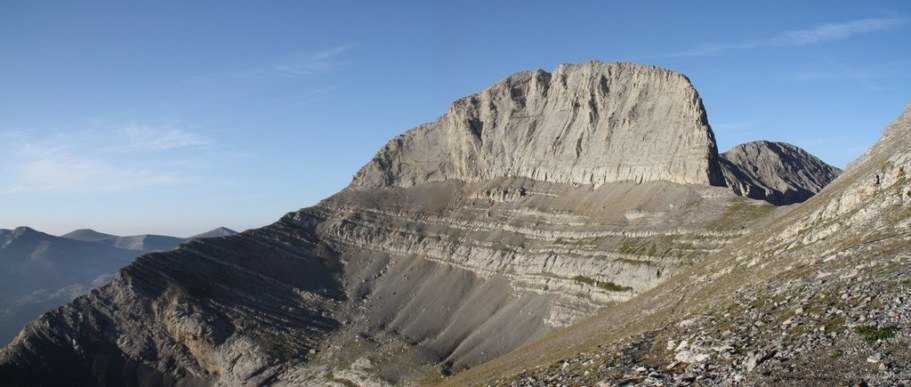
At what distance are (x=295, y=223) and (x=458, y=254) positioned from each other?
1788 inches

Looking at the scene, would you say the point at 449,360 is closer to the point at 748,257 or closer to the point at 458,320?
the point at 458,320

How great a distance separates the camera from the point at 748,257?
170 ft

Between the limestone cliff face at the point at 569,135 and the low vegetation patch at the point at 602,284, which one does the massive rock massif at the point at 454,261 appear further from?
the limestone cliff face at the point at 569,135

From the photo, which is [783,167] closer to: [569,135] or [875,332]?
[569,135]

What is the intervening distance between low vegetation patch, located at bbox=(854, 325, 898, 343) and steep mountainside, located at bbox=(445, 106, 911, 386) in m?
0.06

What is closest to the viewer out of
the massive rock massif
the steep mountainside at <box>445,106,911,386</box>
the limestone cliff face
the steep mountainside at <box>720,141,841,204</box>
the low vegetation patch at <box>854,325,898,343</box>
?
the low vegetation patch at <box>854,325,898,343</box>

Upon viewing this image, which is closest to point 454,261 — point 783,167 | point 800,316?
point 800,316

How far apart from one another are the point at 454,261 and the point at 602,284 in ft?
134

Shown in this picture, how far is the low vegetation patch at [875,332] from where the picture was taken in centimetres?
2145

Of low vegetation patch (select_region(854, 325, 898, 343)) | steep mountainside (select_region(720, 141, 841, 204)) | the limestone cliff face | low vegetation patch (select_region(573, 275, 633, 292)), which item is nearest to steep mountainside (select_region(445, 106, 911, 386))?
low vegetation patch (select_region(854, 325, 898, 343))

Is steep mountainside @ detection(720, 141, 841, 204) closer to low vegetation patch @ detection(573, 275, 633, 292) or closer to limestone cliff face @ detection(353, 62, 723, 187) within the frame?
limestone cliff face @ detection(353, 62, 723, 187)

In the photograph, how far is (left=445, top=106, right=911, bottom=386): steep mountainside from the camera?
21781mm

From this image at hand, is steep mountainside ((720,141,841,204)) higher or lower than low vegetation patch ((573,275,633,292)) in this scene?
higher

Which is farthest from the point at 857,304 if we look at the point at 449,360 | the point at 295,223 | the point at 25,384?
the point at 295,223
